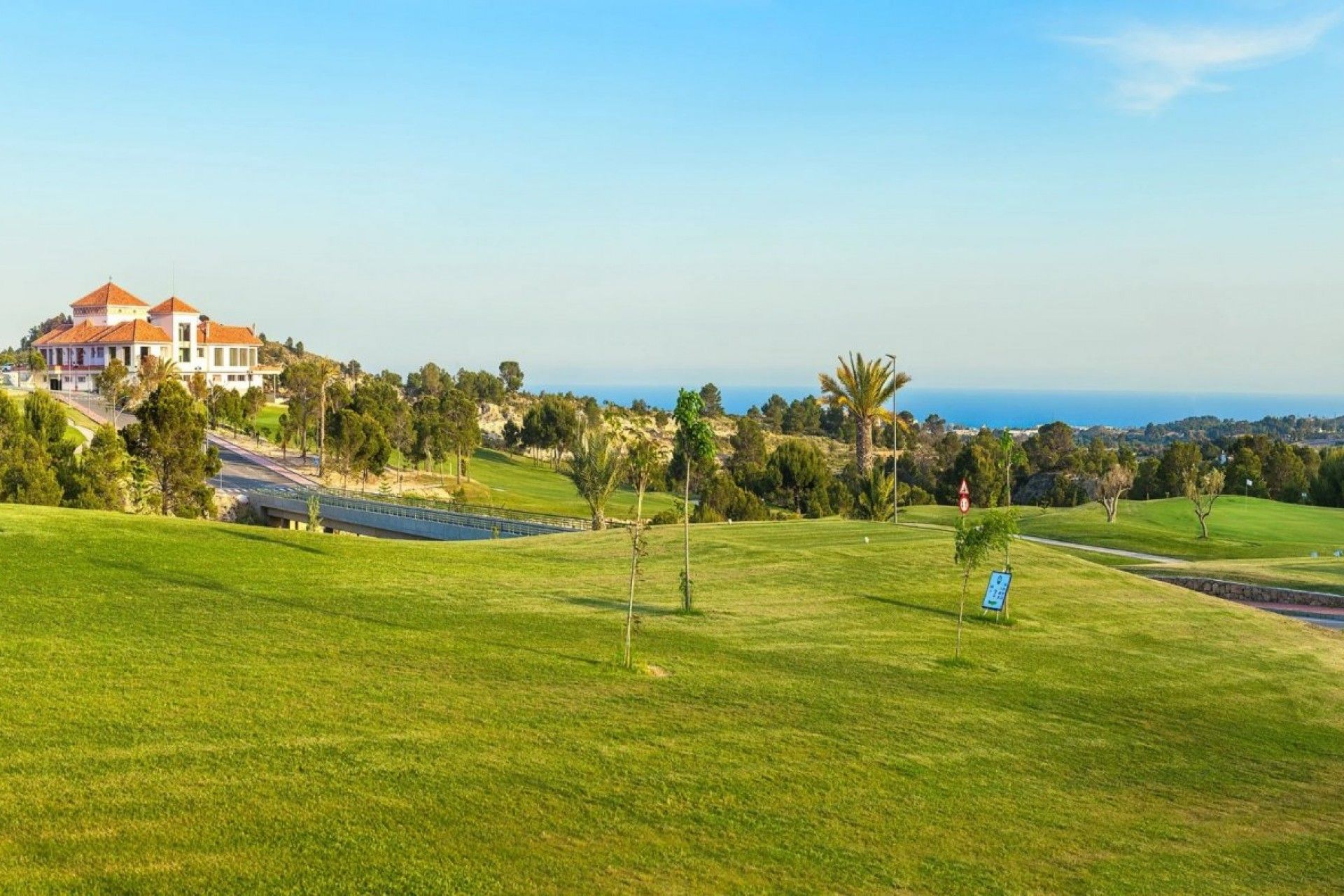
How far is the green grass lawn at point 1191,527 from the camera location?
53531 millimetres

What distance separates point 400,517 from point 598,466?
12.0 metres

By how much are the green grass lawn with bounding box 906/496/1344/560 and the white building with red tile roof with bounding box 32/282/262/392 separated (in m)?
83.4

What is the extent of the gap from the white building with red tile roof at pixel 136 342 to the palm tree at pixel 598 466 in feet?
236

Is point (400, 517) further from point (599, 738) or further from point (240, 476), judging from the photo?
point (599, 738)

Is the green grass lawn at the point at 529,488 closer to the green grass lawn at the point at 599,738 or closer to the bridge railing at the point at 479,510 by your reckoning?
the bridge railing at the point at 479,510

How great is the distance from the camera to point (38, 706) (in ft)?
45.9

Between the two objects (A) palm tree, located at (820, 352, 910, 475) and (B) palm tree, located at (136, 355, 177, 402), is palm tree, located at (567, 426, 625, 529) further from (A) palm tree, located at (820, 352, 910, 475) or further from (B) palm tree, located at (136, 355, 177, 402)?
(B) palm tree, located at (136, 355, 177, 402)

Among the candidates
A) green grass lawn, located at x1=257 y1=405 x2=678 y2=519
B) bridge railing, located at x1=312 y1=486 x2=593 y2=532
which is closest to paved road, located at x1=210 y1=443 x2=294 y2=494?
bridge railing, located at x1=312 y1=486 x2=593 y2=532

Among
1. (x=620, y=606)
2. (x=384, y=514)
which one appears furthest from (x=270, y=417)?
(x=620, y=606)

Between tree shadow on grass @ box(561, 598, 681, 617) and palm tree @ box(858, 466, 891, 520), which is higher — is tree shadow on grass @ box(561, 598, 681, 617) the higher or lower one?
the lower one

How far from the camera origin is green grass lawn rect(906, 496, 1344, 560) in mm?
53531

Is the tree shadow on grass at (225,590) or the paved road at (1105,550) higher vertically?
the tree shadow on grass at (225,590)

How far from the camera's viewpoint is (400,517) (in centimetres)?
5694

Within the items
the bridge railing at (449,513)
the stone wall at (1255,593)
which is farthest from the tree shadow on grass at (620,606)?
the bridge railing at (449,513)
